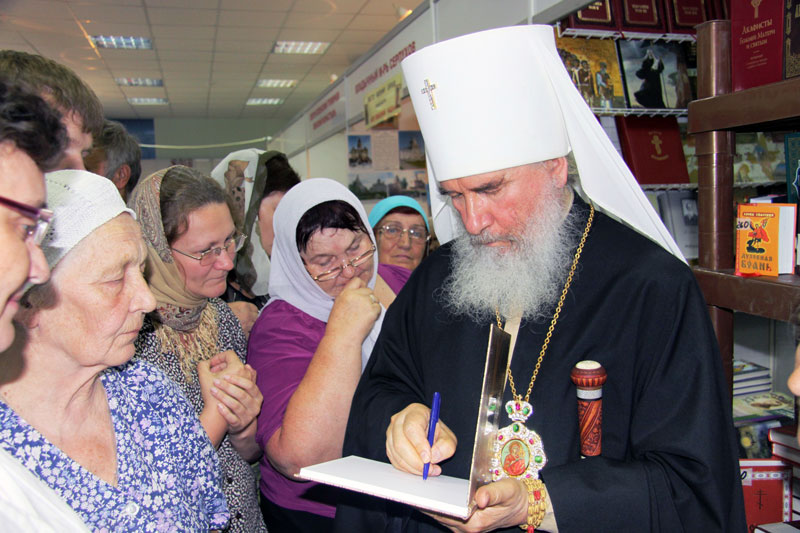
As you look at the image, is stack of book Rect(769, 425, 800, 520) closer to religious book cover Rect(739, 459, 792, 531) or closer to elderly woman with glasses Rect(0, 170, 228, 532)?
religious book cover Rect(739, 459, 792, 531)

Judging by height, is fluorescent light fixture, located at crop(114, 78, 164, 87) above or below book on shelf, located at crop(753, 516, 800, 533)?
above

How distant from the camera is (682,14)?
293cm

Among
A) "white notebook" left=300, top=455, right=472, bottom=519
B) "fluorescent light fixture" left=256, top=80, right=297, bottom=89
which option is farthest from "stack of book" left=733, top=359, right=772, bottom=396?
"fluorescent light fixture" left=256, top=80, right=297, bottom=89

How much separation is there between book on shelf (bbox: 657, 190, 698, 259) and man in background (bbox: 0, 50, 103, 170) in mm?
2639

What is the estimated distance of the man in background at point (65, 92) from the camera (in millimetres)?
Answer: 1914

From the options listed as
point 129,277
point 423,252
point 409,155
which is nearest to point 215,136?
point 409,155

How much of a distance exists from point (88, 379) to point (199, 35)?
1004cm

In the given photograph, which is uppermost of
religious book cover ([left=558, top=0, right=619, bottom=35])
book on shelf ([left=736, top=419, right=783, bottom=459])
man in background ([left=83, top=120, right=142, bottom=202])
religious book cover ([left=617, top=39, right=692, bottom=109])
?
religious book cover ([left=558, top=0, right=619, bottom=35])

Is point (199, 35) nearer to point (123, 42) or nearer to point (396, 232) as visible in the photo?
point (123, 42)

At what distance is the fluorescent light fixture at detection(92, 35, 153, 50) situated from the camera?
10273 millimetres

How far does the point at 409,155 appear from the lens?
6250 mm

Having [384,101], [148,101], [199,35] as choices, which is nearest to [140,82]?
[148,101]

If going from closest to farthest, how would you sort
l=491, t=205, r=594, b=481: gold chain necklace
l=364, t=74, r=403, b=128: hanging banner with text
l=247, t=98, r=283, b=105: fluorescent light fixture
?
l=491, t=205, r=594, b=481: gold chain necklace → l=364, t=74, r=403, b=128: hanging banner with text → l=247, t=98, r=283, b=105: fluorescent light fixture

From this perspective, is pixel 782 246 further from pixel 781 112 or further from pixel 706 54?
pixel 706 54
